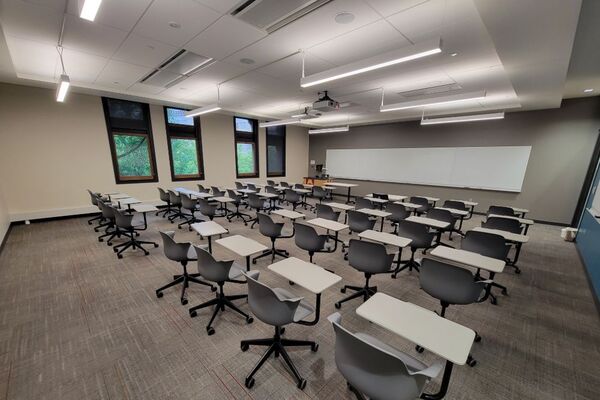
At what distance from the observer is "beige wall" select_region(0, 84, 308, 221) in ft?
16.1

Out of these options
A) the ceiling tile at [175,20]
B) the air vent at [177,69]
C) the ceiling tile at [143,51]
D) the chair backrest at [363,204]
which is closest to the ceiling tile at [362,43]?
the ceiling tile at [175,20]

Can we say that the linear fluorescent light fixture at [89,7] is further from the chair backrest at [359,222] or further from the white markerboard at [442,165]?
the white markerboard at [442,165]

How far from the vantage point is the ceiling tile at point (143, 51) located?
308 cm

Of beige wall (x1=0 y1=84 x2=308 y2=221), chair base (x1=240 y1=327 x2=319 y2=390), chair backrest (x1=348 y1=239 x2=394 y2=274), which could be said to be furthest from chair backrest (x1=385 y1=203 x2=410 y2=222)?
beige wall (x1=0 y1=84 x2=308 y2=221)

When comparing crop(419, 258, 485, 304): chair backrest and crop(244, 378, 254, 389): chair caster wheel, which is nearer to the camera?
crop(244, 378, 254, 389): chair caster wheel

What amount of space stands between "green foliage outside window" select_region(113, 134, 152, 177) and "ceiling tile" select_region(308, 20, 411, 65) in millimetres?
5819

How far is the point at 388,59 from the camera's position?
2.45 meters

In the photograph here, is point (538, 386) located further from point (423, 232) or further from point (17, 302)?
point (17, 302)

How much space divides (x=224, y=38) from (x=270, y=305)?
3194 mm

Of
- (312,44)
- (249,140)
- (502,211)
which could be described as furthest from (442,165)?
(249,140)

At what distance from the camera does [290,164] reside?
35.2 ft

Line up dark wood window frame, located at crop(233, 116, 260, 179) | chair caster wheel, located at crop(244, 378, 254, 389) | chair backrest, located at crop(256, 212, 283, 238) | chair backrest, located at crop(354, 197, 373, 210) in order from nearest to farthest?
chair caster wheel, located at crop(244, 378, 254, 389) < chair backrest, located at crop(256, 212, 283, 238) < chair backrest, located at crop(354, 197, 373, 210) < dark wood window frame, located at crop(233, 116, 260, 179)

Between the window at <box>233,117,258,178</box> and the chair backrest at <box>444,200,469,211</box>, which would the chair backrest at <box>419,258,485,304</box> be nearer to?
the chair backrest at <box>444,200,469,211</box>

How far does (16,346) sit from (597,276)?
259 inches
